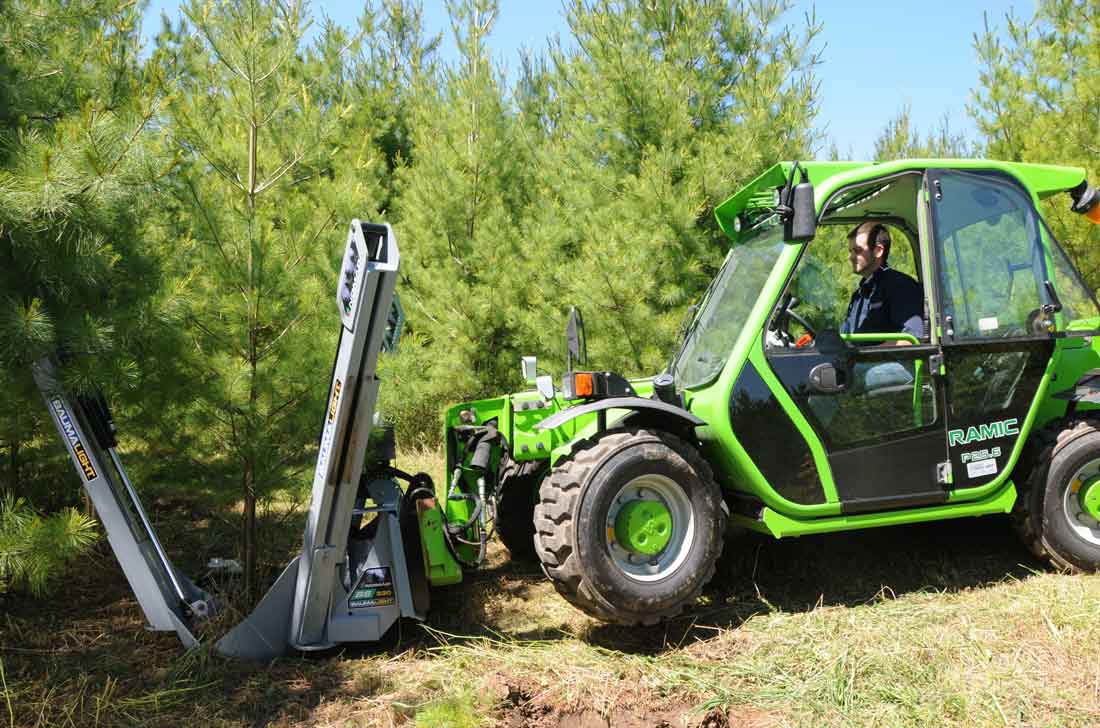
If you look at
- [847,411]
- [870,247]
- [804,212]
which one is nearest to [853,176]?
[804,212]

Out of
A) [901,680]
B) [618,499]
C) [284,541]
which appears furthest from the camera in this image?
[284,541]

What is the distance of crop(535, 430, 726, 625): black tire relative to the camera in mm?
3539

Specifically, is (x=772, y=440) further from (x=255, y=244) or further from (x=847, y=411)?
(x=255, y=244)

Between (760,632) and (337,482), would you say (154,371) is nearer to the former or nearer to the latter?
(337,482)

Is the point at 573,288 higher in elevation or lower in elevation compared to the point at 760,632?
higher

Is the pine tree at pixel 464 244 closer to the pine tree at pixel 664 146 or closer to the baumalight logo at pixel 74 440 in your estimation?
the pine tree at pixel 664 146

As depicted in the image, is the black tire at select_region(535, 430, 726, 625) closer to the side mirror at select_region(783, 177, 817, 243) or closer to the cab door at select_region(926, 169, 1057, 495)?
the side mirror at select_region(783, 177, 817, 243)

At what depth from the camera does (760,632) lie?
3.79 metres

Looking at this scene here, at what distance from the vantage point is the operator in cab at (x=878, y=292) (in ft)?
14.6

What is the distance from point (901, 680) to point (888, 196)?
2.79 m

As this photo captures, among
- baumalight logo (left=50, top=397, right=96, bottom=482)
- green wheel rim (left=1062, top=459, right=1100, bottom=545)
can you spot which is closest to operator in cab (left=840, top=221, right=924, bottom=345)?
green wheel rim (left=1062, top=459, right=1100, bottom=545)

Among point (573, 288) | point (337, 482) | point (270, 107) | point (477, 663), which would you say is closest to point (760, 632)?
point (477, 663)

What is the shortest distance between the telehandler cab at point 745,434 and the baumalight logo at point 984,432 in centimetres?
1

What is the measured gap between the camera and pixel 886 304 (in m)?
4.52
